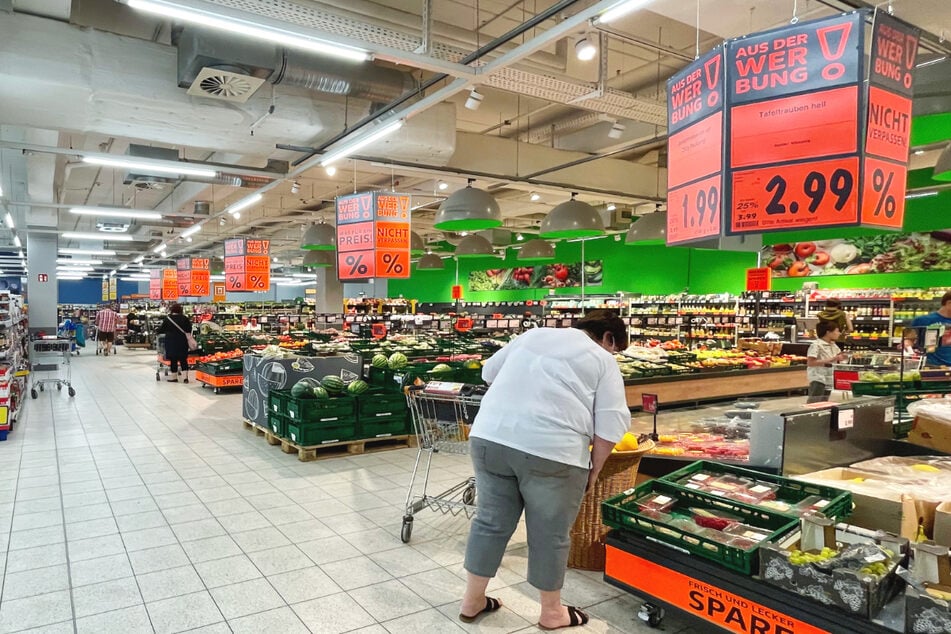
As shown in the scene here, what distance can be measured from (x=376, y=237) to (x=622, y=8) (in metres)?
5.38

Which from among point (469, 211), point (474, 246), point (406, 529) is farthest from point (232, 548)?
point (474, 246)

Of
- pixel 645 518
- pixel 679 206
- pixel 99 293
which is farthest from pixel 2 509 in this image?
pixel 99 293

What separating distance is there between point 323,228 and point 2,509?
22.7 feet

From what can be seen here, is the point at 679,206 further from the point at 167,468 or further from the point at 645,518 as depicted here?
the point at 167,468

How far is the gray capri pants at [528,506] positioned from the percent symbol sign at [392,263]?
5.91m

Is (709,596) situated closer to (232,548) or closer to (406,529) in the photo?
(406,529)

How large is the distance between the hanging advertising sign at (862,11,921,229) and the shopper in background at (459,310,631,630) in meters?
1.55

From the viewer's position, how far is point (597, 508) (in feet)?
12.2

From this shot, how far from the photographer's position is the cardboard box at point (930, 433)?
4059 mm

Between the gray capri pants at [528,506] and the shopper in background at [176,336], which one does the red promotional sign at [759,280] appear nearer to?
the gray capri pants at [528,506]

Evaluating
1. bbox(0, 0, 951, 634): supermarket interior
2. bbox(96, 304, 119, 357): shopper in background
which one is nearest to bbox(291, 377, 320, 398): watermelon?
Answer: bbox(0, 0, 951, 634): supermarket interior

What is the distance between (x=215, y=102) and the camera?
6461 millimetres

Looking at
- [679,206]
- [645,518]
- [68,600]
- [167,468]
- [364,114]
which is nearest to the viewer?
[645,518]

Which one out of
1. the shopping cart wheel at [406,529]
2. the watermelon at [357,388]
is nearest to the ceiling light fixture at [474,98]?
the watermelon at [357,388]
